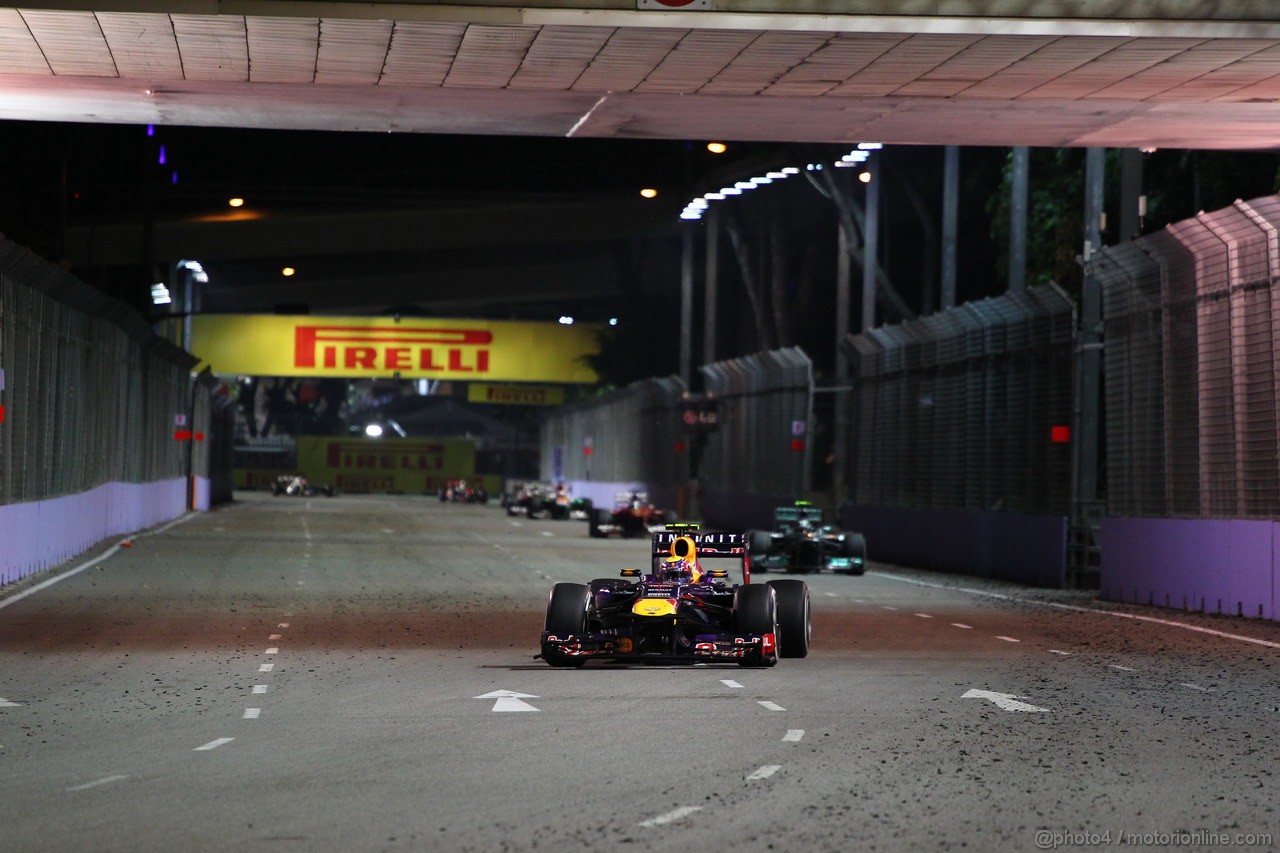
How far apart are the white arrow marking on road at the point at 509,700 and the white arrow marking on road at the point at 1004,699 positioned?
327cm

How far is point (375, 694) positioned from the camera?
1512cm

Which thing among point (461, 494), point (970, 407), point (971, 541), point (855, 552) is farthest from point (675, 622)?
point (461, 494)

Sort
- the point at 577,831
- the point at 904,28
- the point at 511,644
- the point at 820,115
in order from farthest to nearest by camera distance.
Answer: the point at 820,115, the point at 511,644, the point at 904,28, the point at 577,831

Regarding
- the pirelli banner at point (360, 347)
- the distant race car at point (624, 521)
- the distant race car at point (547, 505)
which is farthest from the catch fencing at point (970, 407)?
the pirelli banner at point (360, 347)

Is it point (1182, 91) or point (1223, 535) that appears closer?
point (1182, 91)

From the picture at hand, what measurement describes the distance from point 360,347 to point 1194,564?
54515mm

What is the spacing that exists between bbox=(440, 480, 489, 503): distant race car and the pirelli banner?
21.3m

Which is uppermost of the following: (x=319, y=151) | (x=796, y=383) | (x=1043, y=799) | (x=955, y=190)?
→ (x=319, y=151)

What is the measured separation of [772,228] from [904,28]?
5111 centimetres

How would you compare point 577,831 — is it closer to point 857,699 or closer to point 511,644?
point 857,699

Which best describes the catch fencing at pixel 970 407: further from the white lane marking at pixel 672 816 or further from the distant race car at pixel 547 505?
the distant race car at pixel 547 505

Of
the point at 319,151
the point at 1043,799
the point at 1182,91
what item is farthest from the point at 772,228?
the point at 1043,799

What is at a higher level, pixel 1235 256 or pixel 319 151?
pixel 319 151

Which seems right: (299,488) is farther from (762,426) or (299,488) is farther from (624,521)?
(624,521)
